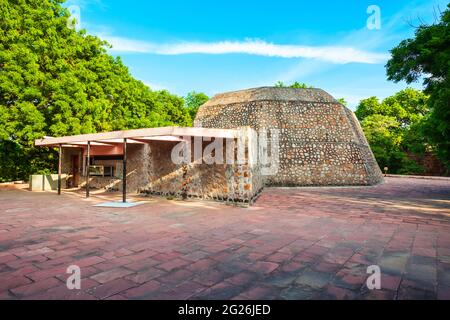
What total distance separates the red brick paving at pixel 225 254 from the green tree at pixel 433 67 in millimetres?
3665

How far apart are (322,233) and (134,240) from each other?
141 inches

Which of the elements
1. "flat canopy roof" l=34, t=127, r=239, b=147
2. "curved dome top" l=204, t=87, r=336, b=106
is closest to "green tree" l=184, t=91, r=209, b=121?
"curved dome top" l=204, t=87, r=336, b=106

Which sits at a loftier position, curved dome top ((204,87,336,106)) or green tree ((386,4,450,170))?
curved dome top ((204,87,336,106))

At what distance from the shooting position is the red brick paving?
264 cm

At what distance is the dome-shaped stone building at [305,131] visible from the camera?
15.2 m

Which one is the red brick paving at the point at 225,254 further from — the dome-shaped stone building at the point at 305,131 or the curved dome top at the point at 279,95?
the curved dome top at the point at 279,95

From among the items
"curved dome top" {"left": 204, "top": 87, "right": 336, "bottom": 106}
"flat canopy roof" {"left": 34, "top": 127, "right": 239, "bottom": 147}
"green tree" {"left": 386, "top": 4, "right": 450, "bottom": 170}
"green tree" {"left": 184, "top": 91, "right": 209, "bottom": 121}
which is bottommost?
"flat canopy roof" {"left": 34, "top": 127, "right": 239, "bottom": 147}

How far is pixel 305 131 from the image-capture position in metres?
16.3

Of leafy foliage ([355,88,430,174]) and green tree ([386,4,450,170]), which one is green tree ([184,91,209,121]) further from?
green tree ([386,4,450,170])

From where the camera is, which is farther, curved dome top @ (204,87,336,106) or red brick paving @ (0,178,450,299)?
curved dome top @ (204,87,336,106)

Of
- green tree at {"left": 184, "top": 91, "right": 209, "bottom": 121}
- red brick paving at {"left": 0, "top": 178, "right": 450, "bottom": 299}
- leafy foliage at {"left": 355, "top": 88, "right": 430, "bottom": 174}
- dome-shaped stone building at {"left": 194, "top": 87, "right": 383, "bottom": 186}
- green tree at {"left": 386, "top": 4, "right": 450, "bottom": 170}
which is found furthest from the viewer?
green tree at {"left": 184, "top": 91, "right": 209, "bottom": 121}

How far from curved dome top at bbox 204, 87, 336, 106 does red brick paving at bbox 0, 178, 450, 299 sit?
12.4 meters
